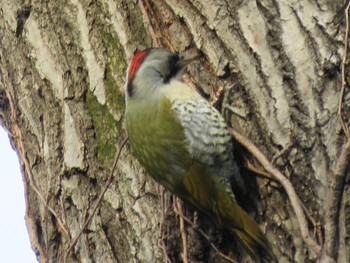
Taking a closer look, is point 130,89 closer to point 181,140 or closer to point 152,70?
point 152,70

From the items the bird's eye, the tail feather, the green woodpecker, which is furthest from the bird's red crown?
the tail feather

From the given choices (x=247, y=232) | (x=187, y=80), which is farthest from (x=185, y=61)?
(x=247, y=232)

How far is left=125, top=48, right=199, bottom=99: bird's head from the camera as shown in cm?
454

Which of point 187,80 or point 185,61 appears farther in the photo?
point 187,80

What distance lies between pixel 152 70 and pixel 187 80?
0.18 meters

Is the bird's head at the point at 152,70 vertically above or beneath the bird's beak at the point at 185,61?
above

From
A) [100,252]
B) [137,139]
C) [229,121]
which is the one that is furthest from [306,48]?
[100,252]

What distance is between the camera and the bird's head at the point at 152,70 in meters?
4.54

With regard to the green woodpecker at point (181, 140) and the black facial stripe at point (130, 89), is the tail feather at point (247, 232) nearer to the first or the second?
the green woodpecker at point (181, 140)

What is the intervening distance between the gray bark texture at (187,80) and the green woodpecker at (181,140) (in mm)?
84

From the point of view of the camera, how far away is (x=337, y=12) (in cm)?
422

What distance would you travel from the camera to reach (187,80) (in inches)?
185

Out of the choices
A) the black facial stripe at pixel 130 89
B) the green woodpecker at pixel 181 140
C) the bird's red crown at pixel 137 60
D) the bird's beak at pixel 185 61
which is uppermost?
the bird's red crown at pixel 137 60

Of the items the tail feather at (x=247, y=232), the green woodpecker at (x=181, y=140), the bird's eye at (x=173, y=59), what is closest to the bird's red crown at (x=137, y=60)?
the green woodpecker at (x=181, y=140)
